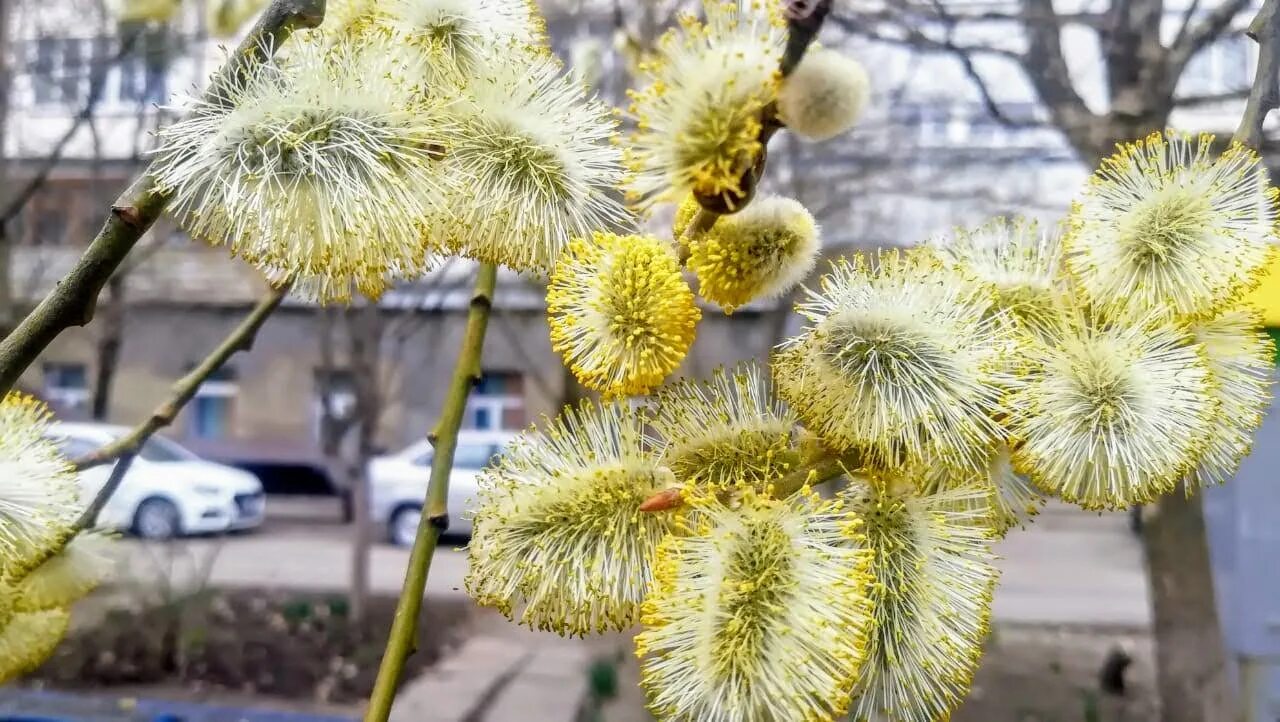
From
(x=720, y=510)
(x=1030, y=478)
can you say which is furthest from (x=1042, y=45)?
(x=720, y=510)

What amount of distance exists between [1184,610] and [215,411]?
16.8ft

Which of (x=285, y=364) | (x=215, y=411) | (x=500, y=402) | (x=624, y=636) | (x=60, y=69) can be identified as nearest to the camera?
(x=60, y=69)

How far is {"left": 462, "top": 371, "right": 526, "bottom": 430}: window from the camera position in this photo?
4.70 metres

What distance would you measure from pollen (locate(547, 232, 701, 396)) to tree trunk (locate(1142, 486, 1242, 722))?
1409 millimetres

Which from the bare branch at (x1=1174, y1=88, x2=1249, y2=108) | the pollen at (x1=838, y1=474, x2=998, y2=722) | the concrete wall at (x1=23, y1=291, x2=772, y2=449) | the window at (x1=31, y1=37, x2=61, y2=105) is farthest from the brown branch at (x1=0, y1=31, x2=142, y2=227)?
the concrete wall at (x1=23, y1=291, x2=772, y2=449)

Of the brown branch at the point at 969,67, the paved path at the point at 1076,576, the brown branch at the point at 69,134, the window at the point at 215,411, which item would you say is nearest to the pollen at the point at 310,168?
the brown branch at the point at 969,67

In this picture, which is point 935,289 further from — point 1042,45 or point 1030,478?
point 1042,45

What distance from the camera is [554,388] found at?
13.6ft

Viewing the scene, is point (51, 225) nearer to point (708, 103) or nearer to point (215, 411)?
point (215, 411)

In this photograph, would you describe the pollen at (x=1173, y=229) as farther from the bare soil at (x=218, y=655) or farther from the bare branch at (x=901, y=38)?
the bare soil at (x=218, y=655)

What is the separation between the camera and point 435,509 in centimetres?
→ 48

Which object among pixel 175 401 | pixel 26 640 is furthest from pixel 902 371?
pixel 26 640

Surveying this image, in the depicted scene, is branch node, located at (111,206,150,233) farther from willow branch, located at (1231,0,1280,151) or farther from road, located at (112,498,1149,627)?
road, located at (112,498,1149,627)

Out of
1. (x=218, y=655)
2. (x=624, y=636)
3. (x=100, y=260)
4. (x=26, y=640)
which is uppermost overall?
(x=100, y=260)
